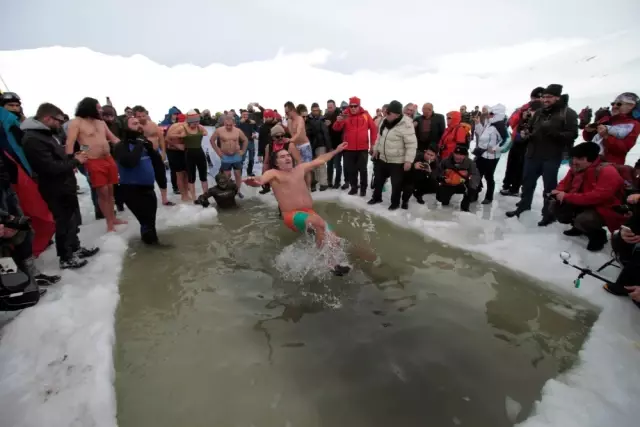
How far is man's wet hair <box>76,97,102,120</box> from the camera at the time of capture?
4.63 metres

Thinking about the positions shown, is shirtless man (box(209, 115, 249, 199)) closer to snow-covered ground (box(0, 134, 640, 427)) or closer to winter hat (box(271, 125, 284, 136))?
winter hat (box(271, 125, 284, 136))

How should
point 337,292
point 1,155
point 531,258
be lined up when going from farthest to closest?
point 531,258
point 337,292
point 1,155

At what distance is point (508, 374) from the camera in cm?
258

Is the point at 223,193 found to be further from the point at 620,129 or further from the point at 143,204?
the point at 620,129

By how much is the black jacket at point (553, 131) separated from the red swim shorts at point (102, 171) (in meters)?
6.48

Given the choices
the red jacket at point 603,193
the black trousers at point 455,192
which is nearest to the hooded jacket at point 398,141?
the black trousers at point 455,192

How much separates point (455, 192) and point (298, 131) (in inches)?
133

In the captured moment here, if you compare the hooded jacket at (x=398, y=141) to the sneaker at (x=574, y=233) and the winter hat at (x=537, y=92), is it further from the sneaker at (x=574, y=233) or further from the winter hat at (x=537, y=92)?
the sneaker at (x=574, y=233)

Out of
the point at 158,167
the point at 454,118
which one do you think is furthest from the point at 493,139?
the point at 158,167

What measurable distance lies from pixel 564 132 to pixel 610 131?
0.50 meters

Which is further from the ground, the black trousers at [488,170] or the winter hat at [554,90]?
the winter hat at [554,90]

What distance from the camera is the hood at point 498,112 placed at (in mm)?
6221

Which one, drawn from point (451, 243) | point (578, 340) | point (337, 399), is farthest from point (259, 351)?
point (451, 243)

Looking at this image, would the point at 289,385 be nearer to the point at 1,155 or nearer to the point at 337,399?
the point at 337,399
